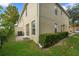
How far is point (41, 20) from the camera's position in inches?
113

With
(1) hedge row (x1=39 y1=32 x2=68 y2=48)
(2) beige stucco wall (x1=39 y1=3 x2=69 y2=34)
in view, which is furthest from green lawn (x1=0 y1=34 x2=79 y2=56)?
(2) beige stucco wall (x1=39 y1=3 x2=69 y2=34)

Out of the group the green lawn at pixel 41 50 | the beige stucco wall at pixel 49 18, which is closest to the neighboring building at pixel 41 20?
the beige stucco wall at pixel 49 18

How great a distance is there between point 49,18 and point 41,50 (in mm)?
470

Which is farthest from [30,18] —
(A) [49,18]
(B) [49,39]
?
(B) [49,39]

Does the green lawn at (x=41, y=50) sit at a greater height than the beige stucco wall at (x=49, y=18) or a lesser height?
lesser

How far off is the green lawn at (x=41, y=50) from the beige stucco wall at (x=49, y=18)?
222 mm

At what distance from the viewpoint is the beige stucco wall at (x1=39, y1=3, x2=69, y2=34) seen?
2.86 metres

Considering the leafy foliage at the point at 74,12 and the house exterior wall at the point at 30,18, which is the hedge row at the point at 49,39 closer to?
the house exterior wall at the point at 30,18

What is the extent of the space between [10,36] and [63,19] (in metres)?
0.80

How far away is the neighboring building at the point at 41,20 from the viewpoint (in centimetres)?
287

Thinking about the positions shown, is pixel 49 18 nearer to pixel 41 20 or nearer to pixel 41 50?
pixel 41 20

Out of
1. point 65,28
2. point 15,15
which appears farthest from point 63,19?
point 15,15

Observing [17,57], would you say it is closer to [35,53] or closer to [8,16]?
[35,53]

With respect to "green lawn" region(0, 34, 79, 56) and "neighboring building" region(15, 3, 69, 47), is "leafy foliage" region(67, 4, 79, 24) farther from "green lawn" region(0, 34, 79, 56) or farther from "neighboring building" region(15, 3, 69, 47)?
"green lawn" region(0, 34, 79, 56)
